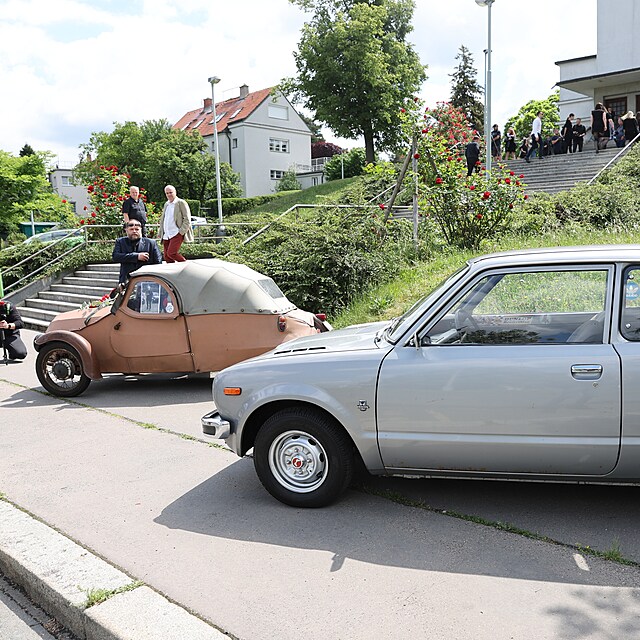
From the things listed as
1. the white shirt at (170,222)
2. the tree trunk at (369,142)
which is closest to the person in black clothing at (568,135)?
the tree trunk at (369,142)

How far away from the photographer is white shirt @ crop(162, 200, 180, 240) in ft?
43.1

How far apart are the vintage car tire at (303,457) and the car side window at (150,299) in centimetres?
416

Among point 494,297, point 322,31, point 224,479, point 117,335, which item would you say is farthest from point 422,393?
point 322,31

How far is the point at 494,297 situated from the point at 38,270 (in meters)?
16.9

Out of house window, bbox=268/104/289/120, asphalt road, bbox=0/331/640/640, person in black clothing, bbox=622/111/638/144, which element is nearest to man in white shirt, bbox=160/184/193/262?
asphalt road, bbox=0/331/640/640

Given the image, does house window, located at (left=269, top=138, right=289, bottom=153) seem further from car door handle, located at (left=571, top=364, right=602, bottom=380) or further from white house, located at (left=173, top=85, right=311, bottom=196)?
car door handle, located at (left=571, top=364, right=602, bottom=380)

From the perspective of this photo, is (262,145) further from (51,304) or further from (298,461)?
(298,461)

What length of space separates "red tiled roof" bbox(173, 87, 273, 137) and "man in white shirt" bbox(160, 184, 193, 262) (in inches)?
2161

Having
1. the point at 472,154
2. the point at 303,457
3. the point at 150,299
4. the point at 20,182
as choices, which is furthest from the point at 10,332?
the point at 20,182

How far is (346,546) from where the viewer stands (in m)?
4.15

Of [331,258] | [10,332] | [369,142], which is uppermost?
[369,142]

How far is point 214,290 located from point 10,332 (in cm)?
519

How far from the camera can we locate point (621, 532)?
4.13 m

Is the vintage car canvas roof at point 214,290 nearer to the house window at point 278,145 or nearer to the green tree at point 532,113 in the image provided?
the green tree at point 532,113
